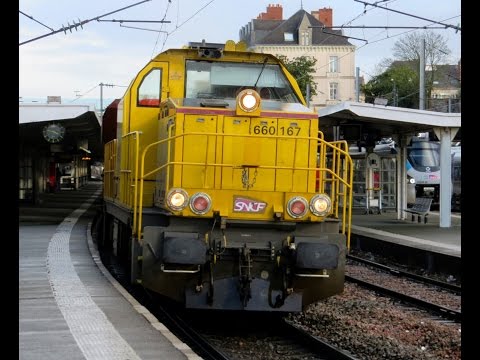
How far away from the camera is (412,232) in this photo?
20.4 m

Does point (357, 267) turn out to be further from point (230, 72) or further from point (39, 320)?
point (39, 320)

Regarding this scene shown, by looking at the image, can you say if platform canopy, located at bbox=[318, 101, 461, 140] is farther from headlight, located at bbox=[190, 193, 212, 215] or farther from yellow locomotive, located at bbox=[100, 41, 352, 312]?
headlight, located at bbox=[190, 193, 212, 215]

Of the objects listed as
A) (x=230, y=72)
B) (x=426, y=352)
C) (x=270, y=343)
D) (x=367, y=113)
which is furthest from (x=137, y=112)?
(x=367, y=113)

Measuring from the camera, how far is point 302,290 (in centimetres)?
820

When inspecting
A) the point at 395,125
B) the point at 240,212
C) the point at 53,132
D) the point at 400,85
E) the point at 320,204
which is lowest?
the point at 240,212

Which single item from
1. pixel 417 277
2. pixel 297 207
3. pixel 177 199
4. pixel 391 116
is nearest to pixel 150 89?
pixel 177 199

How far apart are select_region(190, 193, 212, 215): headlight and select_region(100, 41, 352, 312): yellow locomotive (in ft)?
0.04

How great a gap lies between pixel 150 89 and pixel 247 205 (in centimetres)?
239

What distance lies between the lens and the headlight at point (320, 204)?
818 centimetres

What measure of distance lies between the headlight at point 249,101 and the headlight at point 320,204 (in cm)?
128

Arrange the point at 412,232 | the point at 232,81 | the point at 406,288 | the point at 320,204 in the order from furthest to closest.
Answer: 1. the point at 412,232
2. the point at 406,288
3. the point at 232,81
4. the point at 320,204

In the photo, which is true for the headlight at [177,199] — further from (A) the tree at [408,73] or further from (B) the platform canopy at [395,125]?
(A) the tree at [408,73]

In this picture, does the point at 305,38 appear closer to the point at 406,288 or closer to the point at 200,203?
the point at 406,288

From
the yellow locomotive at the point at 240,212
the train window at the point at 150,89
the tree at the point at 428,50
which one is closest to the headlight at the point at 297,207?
the yellow locomotive at the point at 240,212
